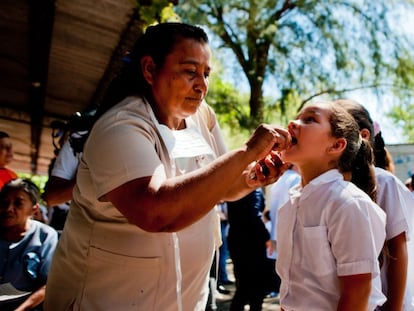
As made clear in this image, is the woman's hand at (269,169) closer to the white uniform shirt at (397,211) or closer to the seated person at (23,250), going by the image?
the white uniform shirt at (397,211)

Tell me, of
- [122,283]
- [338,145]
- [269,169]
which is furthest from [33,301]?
[338,145]

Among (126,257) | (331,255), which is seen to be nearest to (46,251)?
(126,257)

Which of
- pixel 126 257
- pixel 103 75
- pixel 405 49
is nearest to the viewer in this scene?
pixel 126 257

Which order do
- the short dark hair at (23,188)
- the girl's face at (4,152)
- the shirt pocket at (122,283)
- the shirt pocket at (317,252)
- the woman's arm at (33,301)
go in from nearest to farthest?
1. the shirt pocket at (122,283)
2. the shirt pocket at (317,252)
3. the woman's arm at (33,301)
4. the short dark hair at (23,188)
5. the girl's face at (4,152)

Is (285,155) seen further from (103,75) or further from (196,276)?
(103,75)

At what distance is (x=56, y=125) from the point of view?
146 inches

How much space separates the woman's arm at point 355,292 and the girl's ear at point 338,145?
0.53m

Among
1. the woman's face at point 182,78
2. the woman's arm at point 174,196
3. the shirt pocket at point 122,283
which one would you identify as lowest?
the shirt pocket at point 122,283

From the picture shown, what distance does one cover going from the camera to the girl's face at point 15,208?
9.64 ft

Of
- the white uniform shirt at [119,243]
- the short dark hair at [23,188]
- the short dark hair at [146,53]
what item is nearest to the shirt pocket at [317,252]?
the white uniform shirt at [119,243]

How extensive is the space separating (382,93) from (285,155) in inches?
456

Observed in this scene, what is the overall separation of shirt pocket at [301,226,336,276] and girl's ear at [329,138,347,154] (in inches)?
13.9

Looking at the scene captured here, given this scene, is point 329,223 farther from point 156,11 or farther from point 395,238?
point 156,11

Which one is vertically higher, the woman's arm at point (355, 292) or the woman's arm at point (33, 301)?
the woman's arm at point (355, 292)
